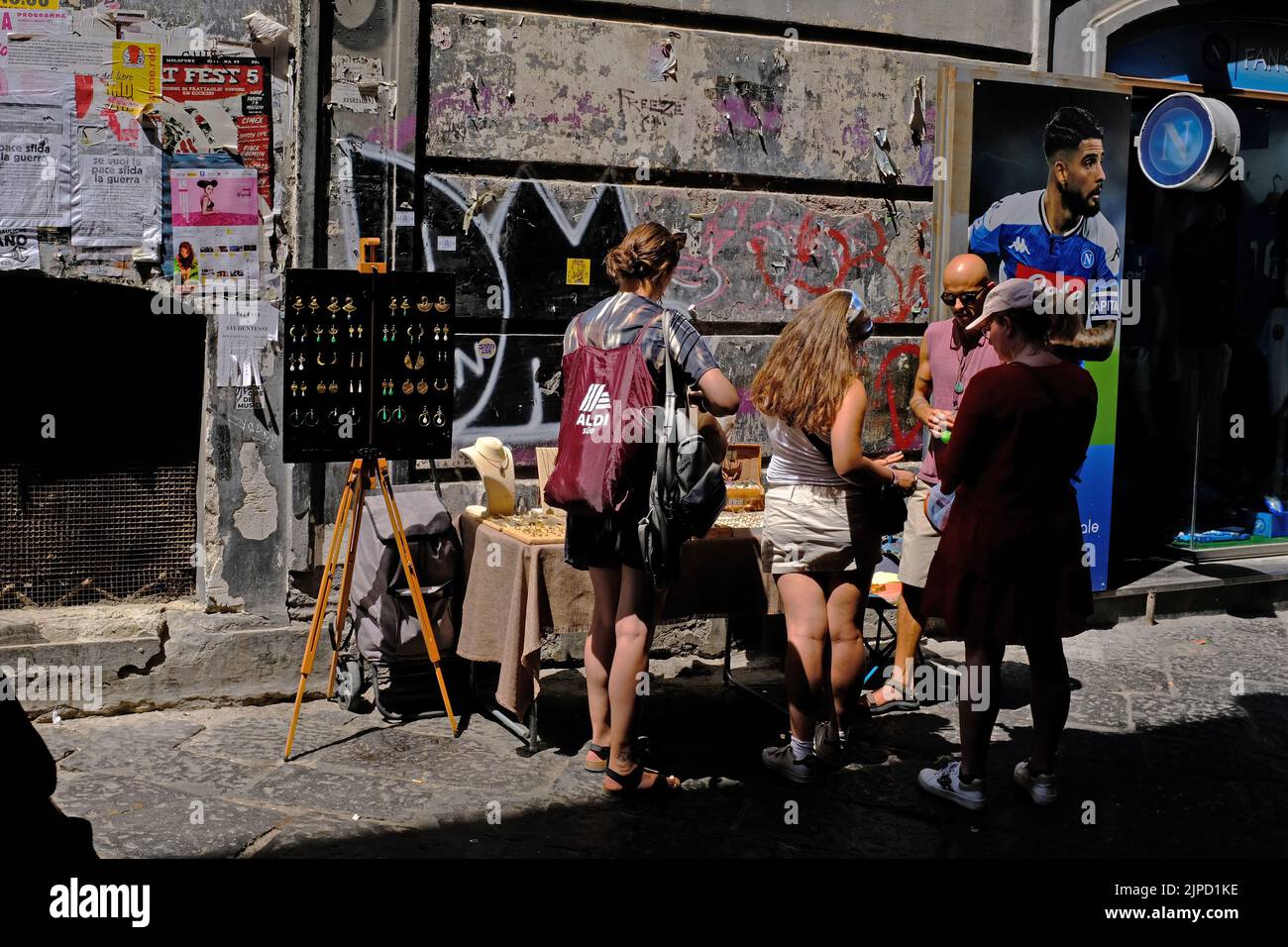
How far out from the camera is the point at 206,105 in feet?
18.1

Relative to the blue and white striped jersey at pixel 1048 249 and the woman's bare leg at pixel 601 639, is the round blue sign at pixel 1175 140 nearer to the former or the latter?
the blue and white striped jersey at pixel 1048 249

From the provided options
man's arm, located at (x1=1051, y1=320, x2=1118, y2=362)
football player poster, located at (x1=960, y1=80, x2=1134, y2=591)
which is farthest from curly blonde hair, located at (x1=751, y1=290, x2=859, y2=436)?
man's arm, located at (x1=1051, y1=320, x2=1118, y2=362)

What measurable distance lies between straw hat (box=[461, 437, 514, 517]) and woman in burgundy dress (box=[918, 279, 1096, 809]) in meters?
1.83

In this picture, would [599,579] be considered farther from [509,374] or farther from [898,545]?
[898,545]

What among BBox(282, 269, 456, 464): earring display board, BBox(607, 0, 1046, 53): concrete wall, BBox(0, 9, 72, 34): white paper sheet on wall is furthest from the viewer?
BBox(607, 0, 1046, 53): concrete wall

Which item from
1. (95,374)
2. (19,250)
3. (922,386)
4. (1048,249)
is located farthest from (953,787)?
(19,250)

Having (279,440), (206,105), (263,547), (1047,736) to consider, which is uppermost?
(206,105)

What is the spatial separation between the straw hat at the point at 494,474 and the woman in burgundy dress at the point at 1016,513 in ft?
6.00

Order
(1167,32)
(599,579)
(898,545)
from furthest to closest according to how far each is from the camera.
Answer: (1167,32)
(898,545)
(599,579)

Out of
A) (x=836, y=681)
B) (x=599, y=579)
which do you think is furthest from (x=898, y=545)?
(x=599, y=579)

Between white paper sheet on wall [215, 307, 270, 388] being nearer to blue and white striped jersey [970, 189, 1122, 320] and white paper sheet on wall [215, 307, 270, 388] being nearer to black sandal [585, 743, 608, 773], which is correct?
black sandal [585, 743, 608, 773]

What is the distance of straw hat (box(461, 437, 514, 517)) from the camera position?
544 centimetres

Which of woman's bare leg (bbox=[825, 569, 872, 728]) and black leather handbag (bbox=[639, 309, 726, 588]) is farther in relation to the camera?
woman's bare leg (bbox=[825, 569, 872, 728])

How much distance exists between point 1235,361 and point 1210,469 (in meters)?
0.74
